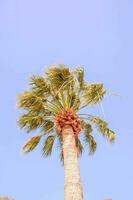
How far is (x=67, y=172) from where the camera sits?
1549 centimetres

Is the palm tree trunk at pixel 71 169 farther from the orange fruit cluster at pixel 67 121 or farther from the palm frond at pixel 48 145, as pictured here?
the palm frond at pixel 48 145

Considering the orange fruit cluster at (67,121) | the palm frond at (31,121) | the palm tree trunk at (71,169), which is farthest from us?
the palm frond at (31,121)

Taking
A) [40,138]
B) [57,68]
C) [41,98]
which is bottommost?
[40,138]

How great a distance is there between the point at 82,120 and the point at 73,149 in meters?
3.25

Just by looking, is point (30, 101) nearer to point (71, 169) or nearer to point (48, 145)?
point (48, 145)

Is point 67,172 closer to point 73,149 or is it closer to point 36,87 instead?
point 73,149

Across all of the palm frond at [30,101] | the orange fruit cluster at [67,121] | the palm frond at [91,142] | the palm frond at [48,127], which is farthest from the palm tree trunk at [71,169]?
the palm frond at [91,142]

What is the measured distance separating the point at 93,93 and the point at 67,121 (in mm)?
3098

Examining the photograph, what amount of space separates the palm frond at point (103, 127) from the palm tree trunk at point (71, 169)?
8.08 feet

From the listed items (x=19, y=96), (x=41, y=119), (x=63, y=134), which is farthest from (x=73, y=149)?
(x=19, y=96)

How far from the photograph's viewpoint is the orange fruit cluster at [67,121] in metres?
17.6

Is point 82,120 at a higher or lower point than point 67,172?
higher

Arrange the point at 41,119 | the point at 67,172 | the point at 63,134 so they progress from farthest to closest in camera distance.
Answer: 1. the point at 41,119
2. the point at 63,134
3. the point at 67,172

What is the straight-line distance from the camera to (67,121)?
693 inches
